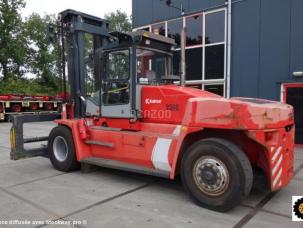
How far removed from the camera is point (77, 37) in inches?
274

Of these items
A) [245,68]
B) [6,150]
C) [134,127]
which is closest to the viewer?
[134,127]

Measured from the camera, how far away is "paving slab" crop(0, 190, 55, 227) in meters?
4.26

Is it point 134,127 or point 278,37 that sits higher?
point 278,37

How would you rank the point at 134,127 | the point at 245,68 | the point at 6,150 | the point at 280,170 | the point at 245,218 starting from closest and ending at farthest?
the point at 245,218
the point at 280,170
the point at 134,127
the point at 6,150
the point at 245,68

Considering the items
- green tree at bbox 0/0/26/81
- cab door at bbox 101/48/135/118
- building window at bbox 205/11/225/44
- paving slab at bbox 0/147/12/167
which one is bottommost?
paving slab at bbox 0/147/12/167

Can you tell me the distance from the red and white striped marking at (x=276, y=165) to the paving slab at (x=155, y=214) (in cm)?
57

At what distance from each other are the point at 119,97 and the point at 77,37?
1.94 meters

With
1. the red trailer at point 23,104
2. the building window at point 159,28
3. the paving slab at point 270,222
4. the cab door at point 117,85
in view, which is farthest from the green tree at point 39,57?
the paving slab at point 270,222

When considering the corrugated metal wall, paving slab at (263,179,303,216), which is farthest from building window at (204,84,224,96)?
paving slab at (263,179,303,216)

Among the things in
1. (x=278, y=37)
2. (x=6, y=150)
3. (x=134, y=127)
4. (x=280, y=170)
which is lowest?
Answer: (x=6, y=150)

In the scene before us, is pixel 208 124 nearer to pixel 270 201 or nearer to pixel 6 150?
pixel 270 201

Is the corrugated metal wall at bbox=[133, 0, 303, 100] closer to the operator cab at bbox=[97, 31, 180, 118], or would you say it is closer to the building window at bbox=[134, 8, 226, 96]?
the building window at bbox=[134, 8, 226, 96]

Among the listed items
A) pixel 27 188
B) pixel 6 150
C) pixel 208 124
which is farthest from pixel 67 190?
pixel 6 150

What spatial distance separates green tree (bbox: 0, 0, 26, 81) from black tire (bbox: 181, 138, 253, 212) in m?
33.0
